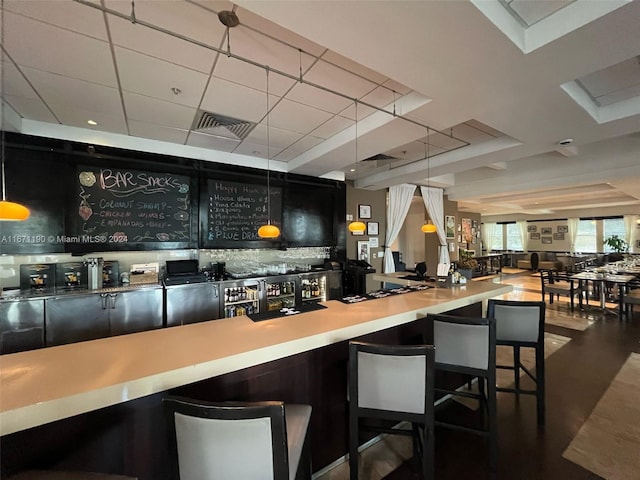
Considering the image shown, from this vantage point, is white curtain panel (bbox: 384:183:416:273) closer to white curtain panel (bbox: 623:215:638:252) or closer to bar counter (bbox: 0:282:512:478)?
bar counter (bbox: 0:282:512:478)

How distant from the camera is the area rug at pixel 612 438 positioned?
187cm

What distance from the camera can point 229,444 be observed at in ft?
3.31

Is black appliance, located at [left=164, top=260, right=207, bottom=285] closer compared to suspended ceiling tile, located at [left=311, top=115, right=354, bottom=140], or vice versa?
suspended ceiling tile, located at [left=311, top=115, right=354, bottom=140]

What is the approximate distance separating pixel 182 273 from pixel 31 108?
8.13 feet

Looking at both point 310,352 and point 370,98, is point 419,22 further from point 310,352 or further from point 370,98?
point 310,352

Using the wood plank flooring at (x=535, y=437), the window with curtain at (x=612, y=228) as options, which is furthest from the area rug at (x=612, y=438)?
the window with curtain at (x=612, y=228)

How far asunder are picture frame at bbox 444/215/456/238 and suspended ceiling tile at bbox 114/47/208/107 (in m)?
7.66

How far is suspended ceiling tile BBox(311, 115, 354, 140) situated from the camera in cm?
337

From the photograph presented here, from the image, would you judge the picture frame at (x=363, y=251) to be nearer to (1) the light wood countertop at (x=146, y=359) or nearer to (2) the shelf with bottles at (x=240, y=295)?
(2) the shelf with bottles at (x=240, y=295)

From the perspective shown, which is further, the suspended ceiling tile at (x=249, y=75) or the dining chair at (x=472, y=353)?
the suspended ceiling tile at (x=249, y=75)

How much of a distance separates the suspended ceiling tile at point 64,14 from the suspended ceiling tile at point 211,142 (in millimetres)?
1852

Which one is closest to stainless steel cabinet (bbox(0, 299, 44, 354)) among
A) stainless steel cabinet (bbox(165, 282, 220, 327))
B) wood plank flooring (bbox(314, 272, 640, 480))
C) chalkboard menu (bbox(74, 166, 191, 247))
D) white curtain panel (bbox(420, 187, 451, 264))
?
chalkboard menu (bbox(74, 166, 191, 247))

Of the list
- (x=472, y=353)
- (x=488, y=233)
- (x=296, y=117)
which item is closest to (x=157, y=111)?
(x=296, y=117)

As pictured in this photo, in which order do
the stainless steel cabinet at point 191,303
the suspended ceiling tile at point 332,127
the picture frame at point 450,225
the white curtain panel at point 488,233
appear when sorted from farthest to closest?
the white curtain panel at point 488,233, the picture frame at point 450,225, the stainless steel cabinet at point 191,303, the suspended ceiling tile at point 332,127
